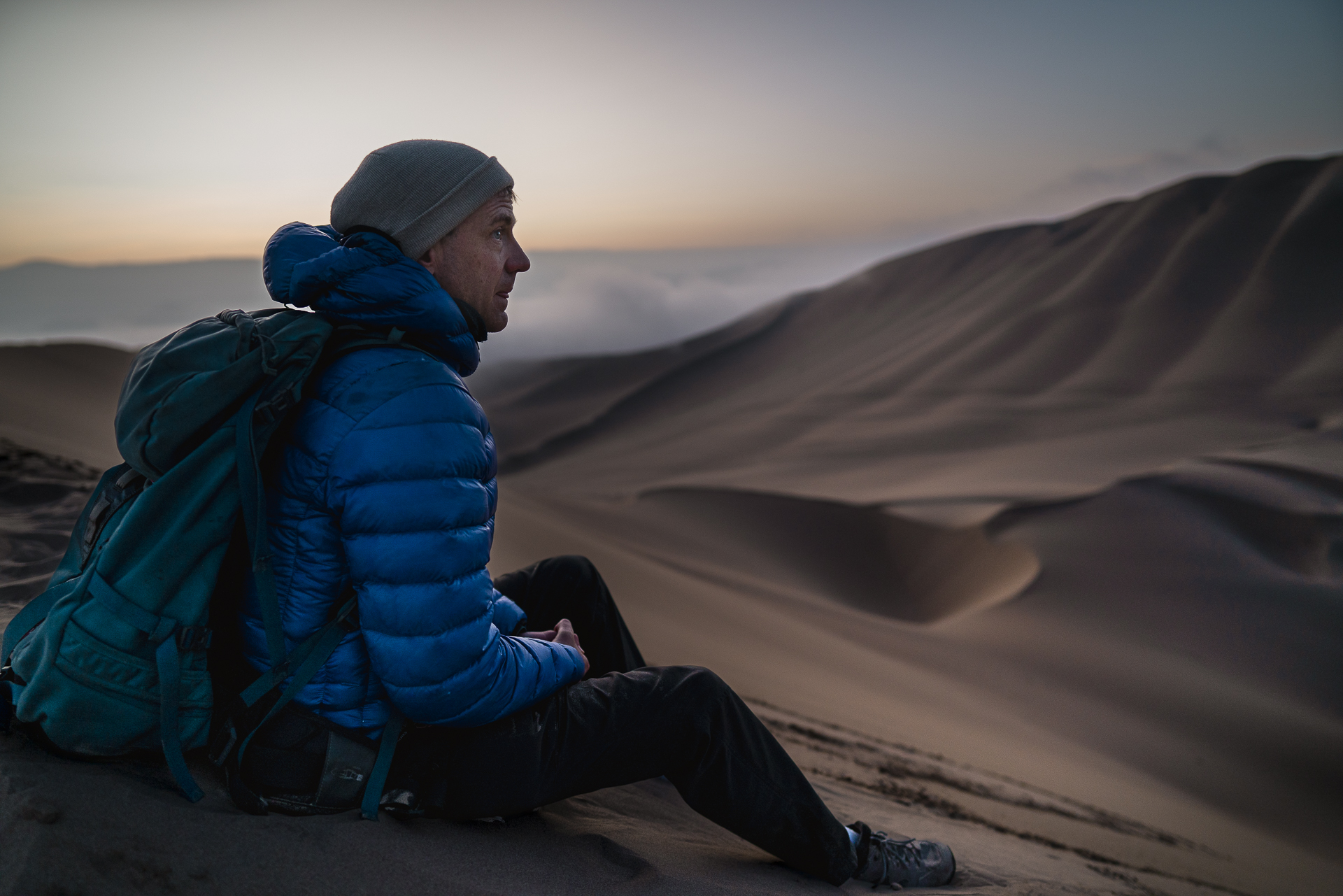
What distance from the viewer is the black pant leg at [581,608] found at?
7.68ft

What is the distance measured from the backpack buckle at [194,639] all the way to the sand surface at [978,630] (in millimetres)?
306

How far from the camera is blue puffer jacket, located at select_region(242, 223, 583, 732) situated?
1.46m

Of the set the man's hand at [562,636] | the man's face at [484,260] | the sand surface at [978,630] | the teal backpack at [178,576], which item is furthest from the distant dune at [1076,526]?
the teal backpack at [178,576]

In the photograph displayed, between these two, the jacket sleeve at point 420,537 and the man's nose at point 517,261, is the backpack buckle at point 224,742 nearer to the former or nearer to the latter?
the jacket sleeve at point 420,537

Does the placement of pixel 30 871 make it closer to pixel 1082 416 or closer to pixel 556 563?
pixel 556 563

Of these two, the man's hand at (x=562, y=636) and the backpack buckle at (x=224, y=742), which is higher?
the man's hand at (x=562, y=636)

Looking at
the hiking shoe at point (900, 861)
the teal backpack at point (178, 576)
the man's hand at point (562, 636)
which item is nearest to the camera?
the teal backpack at point (178, 576)

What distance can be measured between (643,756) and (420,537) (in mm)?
723

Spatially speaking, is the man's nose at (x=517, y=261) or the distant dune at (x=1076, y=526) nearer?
the man's nose at (x=517, y=261)

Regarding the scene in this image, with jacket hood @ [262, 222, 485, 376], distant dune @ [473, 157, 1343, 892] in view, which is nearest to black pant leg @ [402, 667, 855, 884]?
jacket hood @ [262, 222, 485, 376]

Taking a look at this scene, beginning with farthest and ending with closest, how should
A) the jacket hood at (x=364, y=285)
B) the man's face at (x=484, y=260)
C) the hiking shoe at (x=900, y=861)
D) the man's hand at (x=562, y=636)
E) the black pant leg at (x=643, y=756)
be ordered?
the hiking shoe at (x=900, y=861) → the man's hand at (x=562, y=636) → the man's face at (x=484, y=260) → the black pant leg at (x=643, y=756) → the jacket hood at (x=364, y=285)

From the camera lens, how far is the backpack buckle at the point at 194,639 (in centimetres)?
147

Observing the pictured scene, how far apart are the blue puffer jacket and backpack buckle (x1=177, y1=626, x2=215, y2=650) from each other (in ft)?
0.35

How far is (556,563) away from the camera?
2.39m
